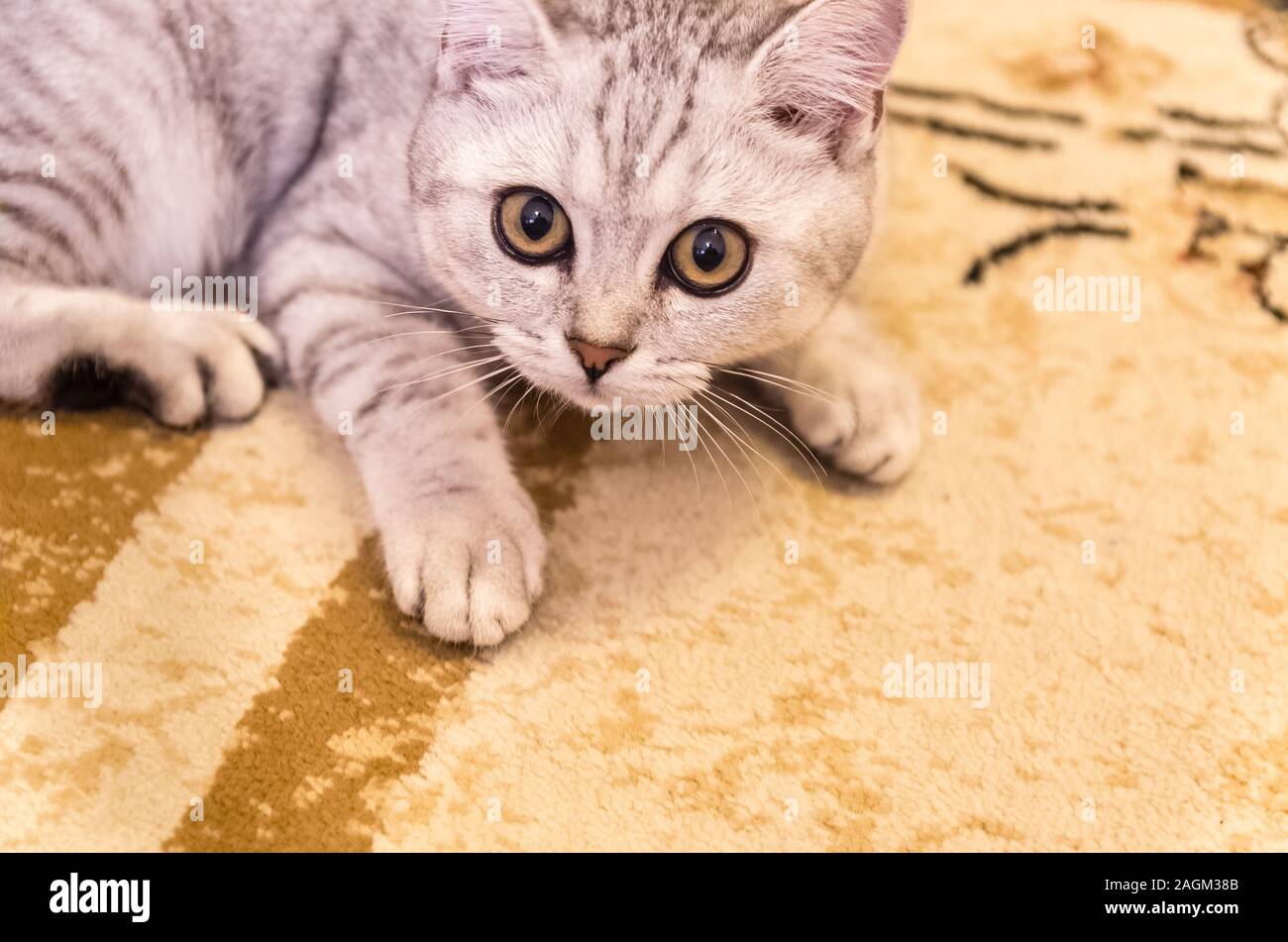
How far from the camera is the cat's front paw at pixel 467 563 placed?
1046 mm

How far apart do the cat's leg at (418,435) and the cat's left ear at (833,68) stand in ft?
1.30

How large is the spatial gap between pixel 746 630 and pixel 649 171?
A: 1.55 ft

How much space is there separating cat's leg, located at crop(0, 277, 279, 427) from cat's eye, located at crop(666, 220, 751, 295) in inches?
21.7

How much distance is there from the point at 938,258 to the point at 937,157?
0.86 feet

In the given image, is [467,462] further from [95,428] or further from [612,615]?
[95,428]

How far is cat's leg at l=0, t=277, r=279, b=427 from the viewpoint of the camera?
116 cm

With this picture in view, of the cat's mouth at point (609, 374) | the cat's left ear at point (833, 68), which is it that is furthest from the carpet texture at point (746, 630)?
the cat's left ear at point (833, 68)

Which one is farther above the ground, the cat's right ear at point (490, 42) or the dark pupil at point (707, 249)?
the cat's right ear at point (490, 42)

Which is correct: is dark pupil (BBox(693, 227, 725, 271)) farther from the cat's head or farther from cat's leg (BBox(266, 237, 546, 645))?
cat's leg (BBox(266, 237, 546, 645))

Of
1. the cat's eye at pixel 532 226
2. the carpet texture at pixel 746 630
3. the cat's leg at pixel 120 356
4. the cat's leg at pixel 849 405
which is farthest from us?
the cat's leg at pixel 849 405

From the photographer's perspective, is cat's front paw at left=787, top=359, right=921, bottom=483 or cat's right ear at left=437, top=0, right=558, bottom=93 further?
cat's front paw at left=787, top=359, right=921, bottom=483

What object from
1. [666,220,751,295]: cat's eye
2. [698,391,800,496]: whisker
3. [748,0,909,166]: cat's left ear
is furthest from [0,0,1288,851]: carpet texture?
[748,0,909,166]: cat's left ear

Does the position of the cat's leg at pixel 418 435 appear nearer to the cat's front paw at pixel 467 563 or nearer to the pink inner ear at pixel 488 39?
the cat's front paw at pixel 467 563

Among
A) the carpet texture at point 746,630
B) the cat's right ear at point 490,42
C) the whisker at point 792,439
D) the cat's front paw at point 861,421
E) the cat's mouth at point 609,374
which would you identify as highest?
the cat's right ear at point 490,42
